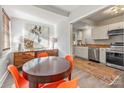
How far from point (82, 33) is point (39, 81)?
5811mm

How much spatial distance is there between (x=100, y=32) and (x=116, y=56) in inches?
66.5

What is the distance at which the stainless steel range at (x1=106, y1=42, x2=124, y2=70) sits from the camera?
334cm

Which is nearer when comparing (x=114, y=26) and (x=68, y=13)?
(x=68, y=13)

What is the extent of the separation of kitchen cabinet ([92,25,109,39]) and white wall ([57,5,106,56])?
6.26 feet

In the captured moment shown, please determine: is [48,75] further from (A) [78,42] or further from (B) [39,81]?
(A) [78,42]

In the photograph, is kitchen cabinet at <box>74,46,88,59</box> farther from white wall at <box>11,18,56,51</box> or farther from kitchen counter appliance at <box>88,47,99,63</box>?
white wall at <box>11,18,56,51</box>

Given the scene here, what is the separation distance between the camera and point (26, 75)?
4.13 ft

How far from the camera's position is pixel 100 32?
480cm

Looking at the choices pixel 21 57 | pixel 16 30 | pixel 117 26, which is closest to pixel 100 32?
pixel 117 26

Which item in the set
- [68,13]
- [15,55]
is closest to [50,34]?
[68,13]

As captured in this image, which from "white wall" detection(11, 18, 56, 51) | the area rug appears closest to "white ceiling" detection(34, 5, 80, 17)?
"white wall" detection(11, 18, 56, 51)

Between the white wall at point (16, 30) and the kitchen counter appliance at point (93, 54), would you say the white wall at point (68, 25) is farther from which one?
the white wall at point (16, 30)

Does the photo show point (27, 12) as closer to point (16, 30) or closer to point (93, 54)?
point (16, 30)

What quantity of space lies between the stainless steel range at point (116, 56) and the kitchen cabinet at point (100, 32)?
0.97 m
